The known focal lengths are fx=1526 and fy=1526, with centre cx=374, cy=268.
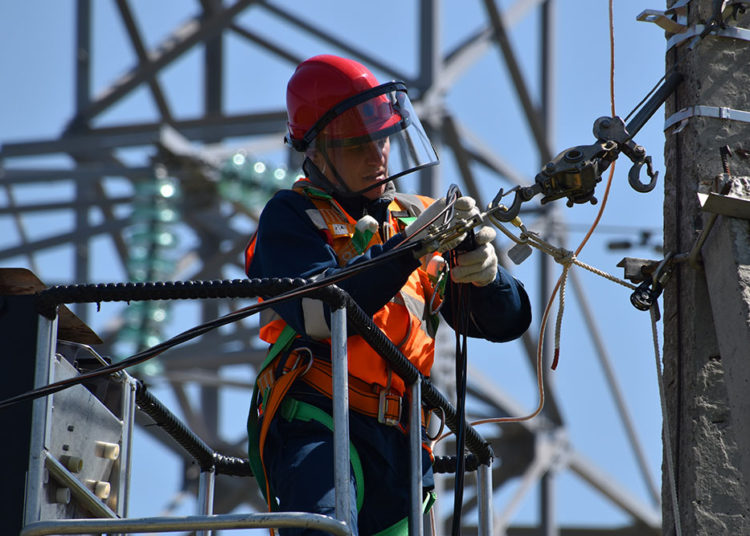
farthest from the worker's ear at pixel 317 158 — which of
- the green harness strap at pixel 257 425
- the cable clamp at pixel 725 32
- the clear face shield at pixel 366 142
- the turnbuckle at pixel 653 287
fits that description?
the cable clamp at pixel 725 32

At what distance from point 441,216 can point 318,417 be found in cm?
71

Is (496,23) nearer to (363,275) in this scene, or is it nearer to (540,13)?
(540,13)

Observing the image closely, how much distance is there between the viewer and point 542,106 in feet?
48.2

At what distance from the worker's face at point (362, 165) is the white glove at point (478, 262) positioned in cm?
57

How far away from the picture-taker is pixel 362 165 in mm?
4980

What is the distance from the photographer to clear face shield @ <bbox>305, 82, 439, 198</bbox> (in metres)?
4.97

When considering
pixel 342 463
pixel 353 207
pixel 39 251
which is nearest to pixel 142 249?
pixel 39 251

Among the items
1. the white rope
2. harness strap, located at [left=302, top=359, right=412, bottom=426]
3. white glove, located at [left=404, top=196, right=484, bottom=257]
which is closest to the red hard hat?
white glove, located at [left=404, top=196, right=484, bottom=257]

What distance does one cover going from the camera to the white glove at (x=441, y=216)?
4.30 meters

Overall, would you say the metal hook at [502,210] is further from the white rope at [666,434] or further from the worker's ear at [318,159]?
the worker's ear at [318,159]

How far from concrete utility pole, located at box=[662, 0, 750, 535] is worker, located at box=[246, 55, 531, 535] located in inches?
22.3

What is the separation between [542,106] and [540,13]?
3.94ft

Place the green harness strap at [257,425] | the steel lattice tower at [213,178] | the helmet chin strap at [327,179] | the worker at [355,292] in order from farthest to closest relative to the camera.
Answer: the steel lattice tower at [213,178] → the helmet chin strap at [327,179] → the green harness strap at [257,425] → the worker at [355,292]

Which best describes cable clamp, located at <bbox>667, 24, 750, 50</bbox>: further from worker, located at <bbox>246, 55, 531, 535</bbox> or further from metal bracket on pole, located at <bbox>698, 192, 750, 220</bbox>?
worker, located at <bbox>246, 55, 531, 535</bbox>
